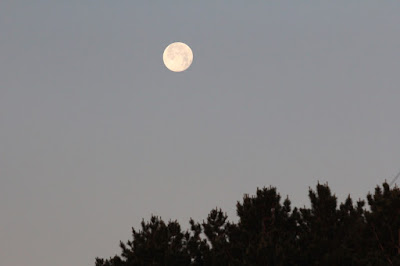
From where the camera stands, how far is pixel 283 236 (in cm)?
5275

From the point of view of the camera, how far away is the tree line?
43.9 m

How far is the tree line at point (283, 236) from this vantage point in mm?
43938

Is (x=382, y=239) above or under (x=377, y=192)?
under

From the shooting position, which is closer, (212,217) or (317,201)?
(317,201)

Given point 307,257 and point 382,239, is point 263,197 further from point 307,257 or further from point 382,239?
point 382,239

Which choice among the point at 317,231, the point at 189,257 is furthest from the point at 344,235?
the point at 189,257

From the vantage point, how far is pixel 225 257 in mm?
50062

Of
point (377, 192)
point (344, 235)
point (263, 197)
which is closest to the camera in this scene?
point (377, 192)

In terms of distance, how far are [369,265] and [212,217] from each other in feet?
55.9

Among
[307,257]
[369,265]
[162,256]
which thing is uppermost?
[162,256]

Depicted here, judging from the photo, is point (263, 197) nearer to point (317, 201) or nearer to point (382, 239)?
point (317, 201)

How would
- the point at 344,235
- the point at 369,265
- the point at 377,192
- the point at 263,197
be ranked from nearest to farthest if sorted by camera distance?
the point at 369,265 < the point at 377,192 < the point at 344,235 < the point at 263,197

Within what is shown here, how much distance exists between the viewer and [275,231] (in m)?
53.4

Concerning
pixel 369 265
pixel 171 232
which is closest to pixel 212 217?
pixel 171 232
